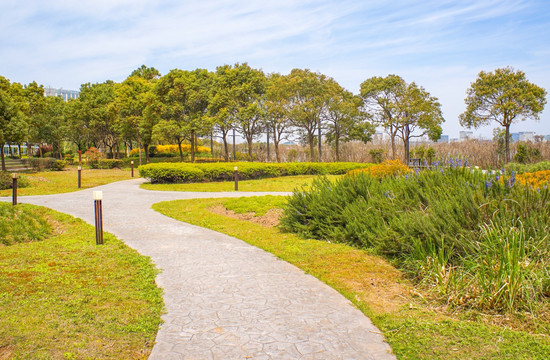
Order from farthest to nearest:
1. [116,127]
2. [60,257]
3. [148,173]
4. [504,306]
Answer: [116,127], [148,173], [60,257], [504,306]

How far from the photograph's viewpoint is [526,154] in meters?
28.5

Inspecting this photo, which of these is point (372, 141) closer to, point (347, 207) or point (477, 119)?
point (477, 119)

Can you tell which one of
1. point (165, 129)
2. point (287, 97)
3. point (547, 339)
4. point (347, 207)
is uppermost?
point (287, 97)

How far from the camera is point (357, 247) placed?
6094 millimetres

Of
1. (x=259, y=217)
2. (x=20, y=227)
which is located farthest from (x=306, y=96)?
(x=20, y=227)

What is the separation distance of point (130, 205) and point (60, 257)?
5.70 meters

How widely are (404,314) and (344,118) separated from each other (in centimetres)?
3066

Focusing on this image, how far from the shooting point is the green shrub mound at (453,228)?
377 cm

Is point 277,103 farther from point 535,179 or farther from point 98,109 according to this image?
point 535,179

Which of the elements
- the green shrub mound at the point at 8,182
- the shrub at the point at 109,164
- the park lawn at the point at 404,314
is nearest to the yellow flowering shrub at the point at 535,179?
the park lawn at the point at 404,314

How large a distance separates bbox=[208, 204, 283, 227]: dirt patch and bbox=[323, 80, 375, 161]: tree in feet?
74.0

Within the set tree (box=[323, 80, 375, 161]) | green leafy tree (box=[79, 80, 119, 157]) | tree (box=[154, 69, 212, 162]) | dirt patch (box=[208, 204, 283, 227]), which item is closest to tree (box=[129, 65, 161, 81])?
green leafy tree (box=[79, 80, 119, 157])

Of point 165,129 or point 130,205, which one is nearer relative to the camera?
point 130,205

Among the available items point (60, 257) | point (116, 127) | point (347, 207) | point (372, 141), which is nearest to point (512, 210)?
point (347, 207)
